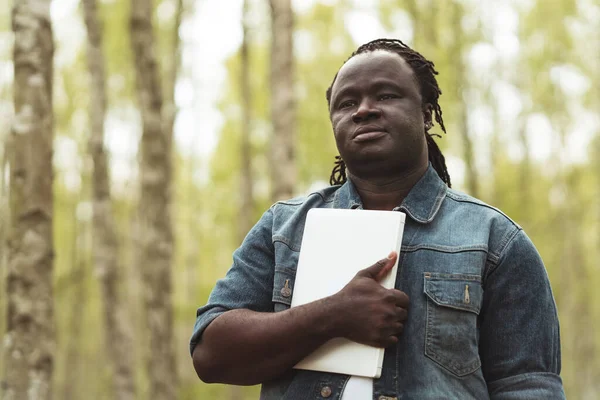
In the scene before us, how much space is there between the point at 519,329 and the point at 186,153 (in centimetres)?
2368

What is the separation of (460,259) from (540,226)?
66.3 ft

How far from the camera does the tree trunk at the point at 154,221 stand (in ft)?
28.5

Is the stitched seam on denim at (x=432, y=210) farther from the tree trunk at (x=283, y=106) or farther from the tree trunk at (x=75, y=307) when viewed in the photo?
the tree trunk at (x=75, y=307)

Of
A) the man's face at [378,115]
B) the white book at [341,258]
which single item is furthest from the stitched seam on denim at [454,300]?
the man's face at [378,115]

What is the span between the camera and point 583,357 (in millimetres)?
19828

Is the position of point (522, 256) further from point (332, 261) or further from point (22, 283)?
point (22, 283)

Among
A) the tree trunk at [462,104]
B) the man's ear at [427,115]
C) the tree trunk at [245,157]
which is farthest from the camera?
the tree trunk at [245,157]

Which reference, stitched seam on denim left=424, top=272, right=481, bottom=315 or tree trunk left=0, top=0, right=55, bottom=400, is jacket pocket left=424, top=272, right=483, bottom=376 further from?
tree trunk left=0, top=0, right=55, bottom=400

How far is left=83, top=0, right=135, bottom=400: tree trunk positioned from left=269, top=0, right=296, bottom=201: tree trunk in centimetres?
334

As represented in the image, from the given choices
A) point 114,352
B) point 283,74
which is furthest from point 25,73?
point 114,352

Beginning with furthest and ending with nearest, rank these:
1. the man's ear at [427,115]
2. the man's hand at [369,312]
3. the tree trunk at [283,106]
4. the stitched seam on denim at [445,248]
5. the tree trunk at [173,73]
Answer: the tree trunk at [173,73], the tree trunk at [283,106], the man's ear at [427,115], the stitched seam on denim at [445,248], the man's hand at [369,312]

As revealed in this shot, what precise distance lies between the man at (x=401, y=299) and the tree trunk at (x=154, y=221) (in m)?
6.65

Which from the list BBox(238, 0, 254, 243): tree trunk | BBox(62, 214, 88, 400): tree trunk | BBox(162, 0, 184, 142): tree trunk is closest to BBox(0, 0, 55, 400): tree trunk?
BBox(162, 0, 184, 142): tree trunk

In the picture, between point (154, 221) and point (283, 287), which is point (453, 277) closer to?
point (283, 287)
